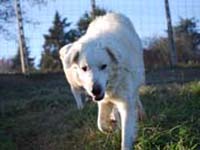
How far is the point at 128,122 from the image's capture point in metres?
4.43

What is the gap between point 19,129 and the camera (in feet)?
18.4

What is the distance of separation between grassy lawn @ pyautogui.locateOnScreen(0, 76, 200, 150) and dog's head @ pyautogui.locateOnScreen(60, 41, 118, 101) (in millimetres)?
649

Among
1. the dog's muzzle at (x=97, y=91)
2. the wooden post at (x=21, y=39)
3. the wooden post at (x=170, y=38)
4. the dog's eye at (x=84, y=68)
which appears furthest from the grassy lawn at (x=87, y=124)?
the wooden post at (x=170, y=38)

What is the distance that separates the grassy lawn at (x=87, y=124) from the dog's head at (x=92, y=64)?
0.65 meters

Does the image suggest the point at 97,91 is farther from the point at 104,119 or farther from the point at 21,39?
the point at 21,39

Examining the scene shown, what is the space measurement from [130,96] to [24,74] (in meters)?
6.19

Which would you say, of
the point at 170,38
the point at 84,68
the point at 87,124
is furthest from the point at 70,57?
the point at 170,38

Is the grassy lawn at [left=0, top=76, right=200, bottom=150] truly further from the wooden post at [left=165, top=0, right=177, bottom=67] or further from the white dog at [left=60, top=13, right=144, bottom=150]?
the wooden post at [left=165, top=0, right=177, bottom=67]

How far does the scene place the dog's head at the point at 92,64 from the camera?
3.99m

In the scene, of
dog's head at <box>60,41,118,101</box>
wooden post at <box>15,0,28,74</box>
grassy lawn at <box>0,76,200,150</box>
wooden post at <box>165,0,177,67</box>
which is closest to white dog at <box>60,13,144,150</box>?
dog's head at <box>60,41,118,101</box>

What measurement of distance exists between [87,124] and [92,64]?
1368 mm

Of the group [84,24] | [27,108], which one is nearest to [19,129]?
[27,108]

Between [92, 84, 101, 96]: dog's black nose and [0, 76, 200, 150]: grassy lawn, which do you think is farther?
[0, 76, 200, 150]: grassy lawn

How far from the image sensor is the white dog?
405 centimetres
